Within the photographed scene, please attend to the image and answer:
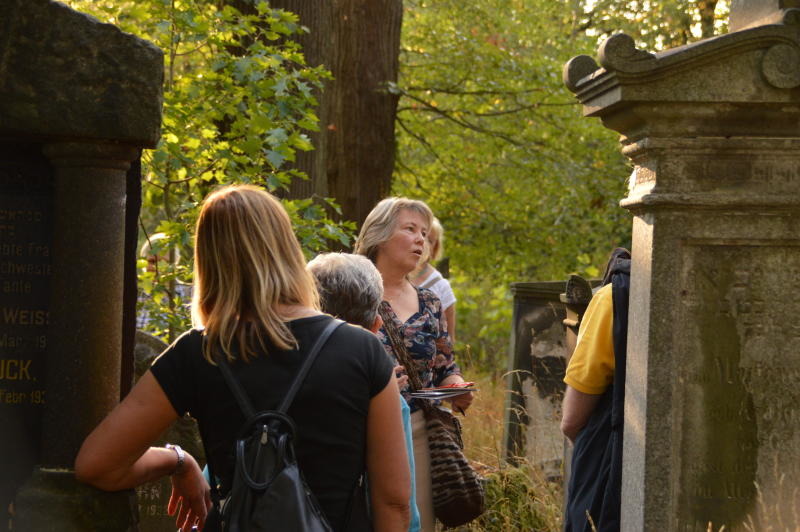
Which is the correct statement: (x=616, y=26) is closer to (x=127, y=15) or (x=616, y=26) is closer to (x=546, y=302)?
(x=546, y=302)

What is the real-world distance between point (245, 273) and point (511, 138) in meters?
12.4

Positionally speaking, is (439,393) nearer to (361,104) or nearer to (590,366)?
(590,366)

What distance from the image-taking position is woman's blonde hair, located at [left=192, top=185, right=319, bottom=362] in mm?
2795

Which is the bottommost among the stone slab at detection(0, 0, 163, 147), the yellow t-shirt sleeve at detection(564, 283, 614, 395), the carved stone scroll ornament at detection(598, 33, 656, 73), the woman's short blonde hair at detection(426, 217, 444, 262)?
the yellow t-shirt sleeve at detection(564, 283, 614, 395)

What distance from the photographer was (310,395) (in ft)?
9.03

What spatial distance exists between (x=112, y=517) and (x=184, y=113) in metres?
3.42

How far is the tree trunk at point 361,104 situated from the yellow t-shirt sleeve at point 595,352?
6.62 m

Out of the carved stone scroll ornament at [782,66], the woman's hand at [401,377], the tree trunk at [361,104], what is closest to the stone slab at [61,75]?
the woman's hand at [401,377]

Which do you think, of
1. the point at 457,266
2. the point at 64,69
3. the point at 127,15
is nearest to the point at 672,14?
the point at 457,266

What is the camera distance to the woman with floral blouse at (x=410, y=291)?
4805 millimetres

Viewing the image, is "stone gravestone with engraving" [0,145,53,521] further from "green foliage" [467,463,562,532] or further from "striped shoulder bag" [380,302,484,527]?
"green foliage" [467,463,562,532]

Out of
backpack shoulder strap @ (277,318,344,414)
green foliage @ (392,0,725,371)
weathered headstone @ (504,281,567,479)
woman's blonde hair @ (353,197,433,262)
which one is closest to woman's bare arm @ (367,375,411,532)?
backpack shoulder strap @ (277,318,344,414)

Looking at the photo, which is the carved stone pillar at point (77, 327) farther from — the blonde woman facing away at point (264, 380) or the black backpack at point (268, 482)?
the black backpack at point (268, 482)

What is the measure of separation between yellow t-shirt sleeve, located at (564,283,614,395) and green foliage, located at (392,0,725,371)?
32.3 ft
